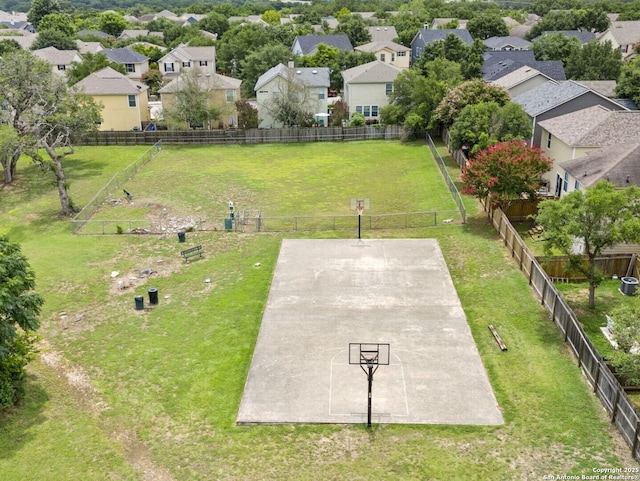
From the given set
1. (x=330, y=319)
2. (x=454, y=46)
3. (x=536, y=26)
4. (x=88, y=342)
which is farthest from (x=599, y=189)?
(x=536, y=26)

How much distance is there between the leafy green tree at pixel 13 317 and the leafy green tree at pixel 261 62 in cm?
5774

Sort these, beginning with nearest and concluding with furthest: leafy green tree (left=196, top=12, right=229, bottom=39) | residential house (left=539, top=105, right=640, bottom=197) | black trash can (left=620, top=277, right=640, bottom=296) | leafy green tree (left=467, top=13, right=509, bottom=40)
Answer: black trash can (left=620, top=277, right=640, bottom=296), residential house (left=539, top=105, right=640, bottom=197), leafy green tree (left=467, top=13, right=509, bottom=40), leafy green tree (left=196, top=12, right=229, bottom=39)

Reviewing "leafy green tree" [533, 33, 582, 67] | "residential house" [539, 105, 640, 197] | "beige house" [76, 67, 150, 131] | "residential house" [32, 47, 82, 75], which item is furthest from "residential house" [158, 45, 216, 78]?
"residential house" [539, 105, 640, 197]

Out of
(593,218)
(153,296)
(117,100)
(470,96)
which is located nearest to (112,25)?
(117,100)

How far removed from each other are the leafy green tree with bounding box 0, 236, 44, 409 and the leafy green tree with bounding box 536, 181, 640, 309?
777 inches

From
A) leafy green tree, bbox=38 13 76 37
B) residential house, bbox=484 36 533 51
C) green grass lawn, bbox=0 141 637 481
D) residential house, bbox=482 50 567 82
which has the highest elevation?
leafy green tree, bbox=38 13 76 37

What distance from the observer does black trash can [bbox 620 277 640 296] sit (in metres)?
27.1

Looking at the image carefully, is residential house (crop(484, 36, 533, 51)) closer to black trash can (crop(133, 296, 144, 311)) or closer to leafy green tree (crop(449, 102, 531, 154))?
leafy green tree (crop(449, 102, 531, 154))

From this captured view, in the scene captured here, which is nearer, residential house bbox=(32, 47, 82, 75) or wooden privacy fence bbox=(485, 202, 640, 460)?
wooden privacy fence bbox=(485, 202, 640, 460)

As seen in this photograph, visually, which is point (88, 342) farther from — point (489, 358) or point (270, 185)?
point (270, 185)

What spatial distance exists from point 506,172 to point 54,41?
3628 inches


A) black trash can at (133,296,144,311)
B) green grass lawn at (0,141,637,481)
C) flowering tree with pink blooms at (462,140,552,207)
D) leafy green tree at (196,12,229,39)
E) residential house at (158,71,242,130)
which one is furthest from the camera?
leafy green tree at (196,12,229,39)

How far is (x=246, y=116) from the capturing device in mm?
59125

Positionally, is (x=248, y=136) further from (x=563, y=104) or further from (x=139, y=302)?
(x=139, y=302)
